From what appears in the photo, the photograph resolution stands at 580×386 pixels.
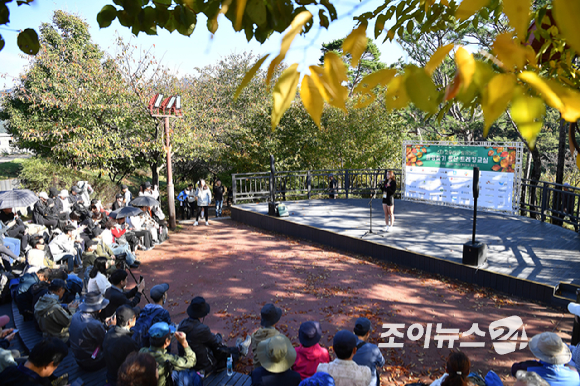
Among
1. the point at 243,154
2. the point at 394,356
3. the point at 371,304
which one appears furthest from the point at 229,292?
the point at 243,154

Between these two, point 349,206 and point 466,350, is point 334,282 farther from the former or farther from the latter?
point 349,206

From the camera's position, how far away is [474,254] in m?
6.86

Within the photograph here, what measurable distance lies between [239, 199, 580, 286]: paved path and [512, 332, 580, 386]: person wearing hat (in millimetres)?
3949

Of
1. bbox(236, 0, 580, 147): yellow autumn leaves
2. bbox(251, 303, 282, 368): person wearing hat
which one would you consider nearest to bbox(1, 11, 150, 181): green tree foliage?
bbox(251, 303, 282, 368): person wearing hat

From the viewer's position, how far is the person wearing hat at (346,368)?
2.96 metres

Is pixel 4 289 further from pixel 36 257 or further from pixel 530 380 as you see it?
pixel 530 380

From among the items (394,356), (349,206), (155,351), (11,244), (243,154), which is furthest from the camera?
(243,154)

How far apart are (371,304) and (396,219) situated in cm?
523

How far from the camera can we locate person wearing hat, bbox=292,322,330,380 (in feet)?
11.6

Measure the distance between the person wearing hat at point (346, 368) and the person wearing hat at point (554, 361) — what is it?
53.3 inches

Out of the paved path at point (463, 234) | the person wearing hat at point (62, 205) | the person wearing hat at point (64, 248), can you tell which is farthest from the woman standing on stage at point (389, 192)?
the person wearing hat at point (62, 205)

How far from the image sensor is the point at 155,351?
3.39 metres
